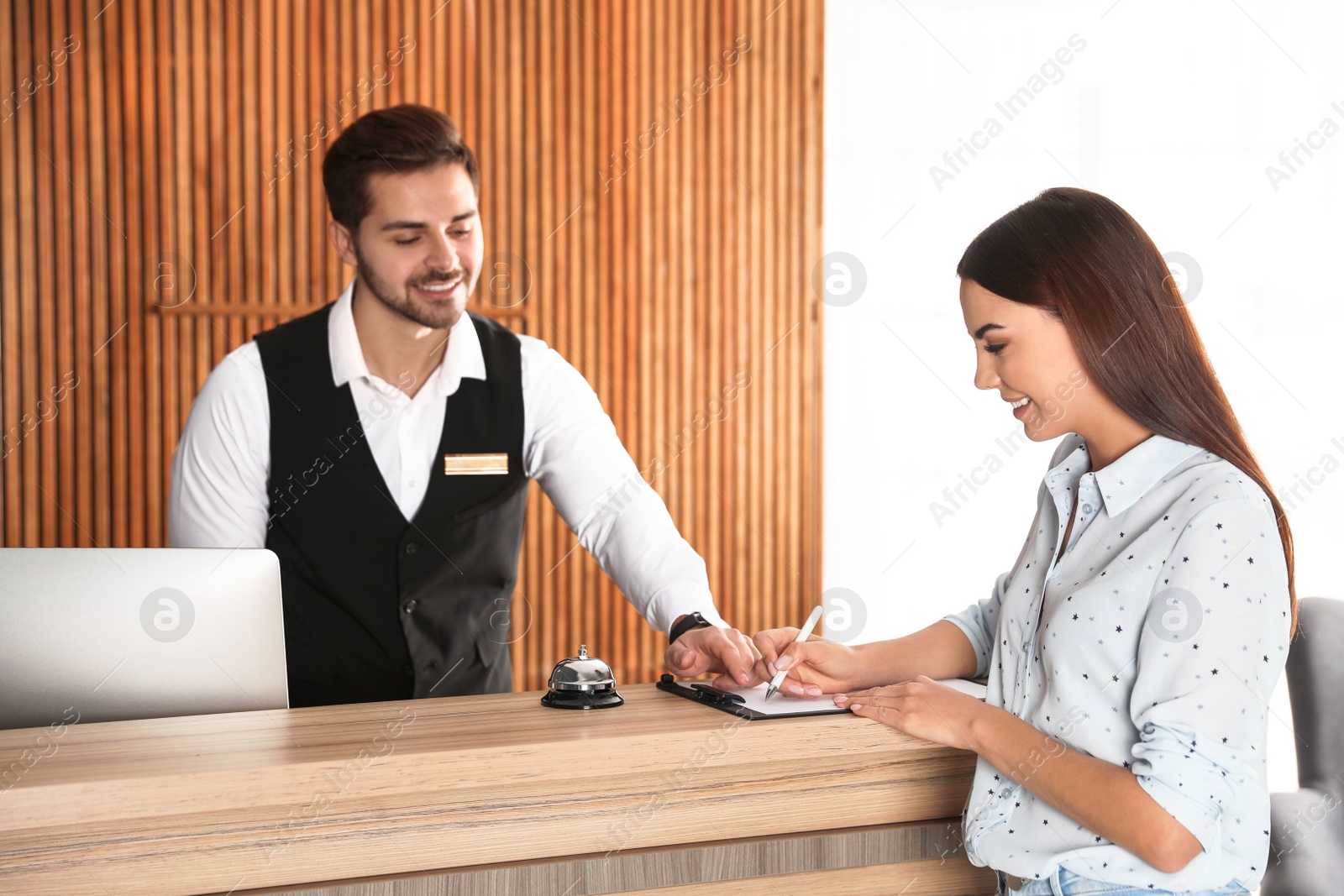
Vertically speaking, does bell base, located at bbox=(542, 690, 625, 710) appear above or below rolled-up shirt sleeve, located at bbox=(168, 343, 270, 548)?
below

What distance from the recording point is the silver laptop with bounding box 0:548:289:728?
1.57 metres

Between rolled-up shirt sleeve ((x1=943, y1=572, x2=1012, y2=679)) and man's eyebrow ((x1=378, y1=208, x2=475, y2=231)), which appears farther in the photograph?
man's eyebrow ((x1=378, y1=208, x2=475, y2=231))

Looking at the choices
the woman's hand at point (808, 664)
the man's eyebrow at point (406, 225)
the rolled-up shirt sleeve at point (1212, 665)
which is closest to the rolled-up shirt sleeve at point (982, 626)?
the woman's hand at point (808, 664)

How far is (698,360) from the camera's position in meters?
4.90

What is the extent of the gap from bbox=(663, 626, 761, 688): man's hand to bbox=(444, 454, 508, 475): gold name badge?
843 millimetres

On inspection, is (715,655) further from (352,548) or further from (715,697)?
(352,548)

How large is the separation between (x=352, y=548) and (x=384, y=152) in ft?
3.06

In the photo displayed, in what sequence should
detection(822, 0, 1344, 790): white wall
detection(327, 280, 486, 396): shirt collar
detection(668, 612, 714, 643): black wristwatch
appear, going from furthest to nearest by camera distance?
detection(822, 0, 1344, 790): white wall < detection(327, 280, 486, 396): shirt collar < detection(668, 612, 714, 643): black wristwatch

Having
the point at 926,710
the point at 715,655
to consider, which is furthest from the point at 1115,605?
the point at 715,655

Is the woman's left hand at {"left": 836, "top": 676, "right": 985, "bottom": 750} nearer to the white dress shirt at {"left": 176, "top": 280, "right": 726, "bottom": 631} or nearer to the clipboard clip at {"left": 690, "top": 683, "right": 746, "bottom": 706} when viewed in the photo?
the clipboard clip at {"left": 690, "top": 683, "right": 746, "bottom": 706}

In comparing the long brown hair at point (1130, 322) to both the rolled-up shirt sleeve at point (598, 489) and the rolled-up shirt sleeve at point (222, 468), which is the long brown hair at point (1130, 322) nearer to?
the rolled-up shirt sleeve at point (598, 489)

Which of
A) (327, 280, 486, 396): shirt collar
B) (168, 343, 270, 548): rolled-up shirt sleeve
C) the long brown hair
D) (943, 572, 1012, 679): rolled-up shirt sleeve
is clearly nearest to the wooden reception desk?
(943, 572, 1012, 679): rolled-up shirt sleeve

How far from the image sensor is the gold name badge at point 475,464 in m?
2.65

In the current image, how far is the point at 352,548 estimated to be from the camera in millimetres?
2564
